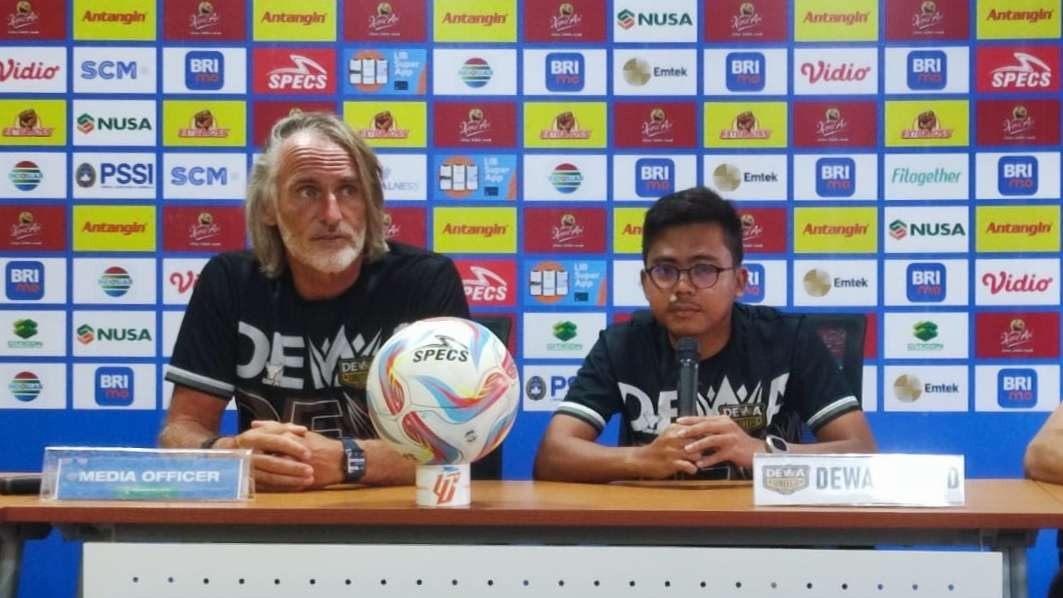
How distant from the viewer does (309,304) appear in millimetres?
2654

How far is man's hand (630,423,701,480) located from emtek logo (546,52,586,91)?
2041 millimetres

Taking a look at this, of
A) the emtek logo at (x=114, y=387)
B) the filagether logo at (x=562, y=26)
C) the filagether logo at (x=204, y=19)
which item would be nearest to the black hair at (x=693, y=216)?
the filagether logo at (x=562, y=26)

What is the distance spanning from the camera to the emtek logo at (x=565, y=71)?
4105mm

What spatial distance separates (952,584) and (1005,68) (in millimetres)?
2682

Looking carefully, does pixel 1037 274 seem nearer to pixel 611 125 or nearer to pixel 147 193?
pixel 611 125

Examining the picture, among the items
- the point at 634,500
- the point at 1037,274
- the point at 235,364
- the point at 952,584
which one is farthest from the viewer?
the point at 1037,274

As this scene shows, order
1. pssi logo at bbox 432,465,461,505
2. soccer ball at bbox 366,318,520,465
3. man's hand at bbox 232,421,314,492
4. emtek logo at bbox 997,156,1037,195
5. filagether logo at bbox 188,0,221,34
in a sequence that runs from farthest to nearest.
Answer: filagether logo at bbox 188,0,221,34 < emtek logo at bbox 997,156,1037,195 < man's hand at bbox 232,421,314,492 < pssi logo at bbox 432,465,461,505 < soccer ball at bbox 366,318,520,465

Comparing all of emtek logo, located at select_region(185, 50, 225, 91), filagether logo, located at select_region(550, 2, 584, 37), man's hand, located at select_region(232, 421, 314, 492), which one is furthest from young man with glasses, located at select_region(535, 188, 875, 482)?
emtek logo, located at select_region(185, 50, 225, 91)

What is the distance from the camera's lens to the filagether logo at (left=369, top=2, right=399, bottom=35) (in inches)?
162

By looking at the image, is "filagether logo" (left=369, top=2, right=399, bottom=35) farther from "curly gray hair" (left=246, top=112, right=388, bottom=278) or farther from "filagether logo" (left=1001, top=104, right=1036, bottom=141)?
"filagether logo" (left=1001, top=104, right=1036, bottom=141)

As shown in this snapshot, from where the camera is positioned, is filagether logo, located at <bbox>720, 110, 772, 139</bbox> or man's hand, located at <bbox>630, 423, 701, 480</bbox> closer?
man's hand, located at <bbox>630, 423, 701, 480</bbox>

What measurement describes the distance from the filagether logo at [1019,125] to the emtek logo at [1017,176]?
0.23ft

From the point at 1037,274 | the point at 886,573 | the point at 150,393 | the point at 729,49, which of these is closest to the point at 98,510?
the point at 886,573

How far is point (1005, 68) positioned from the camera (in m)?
4.07
